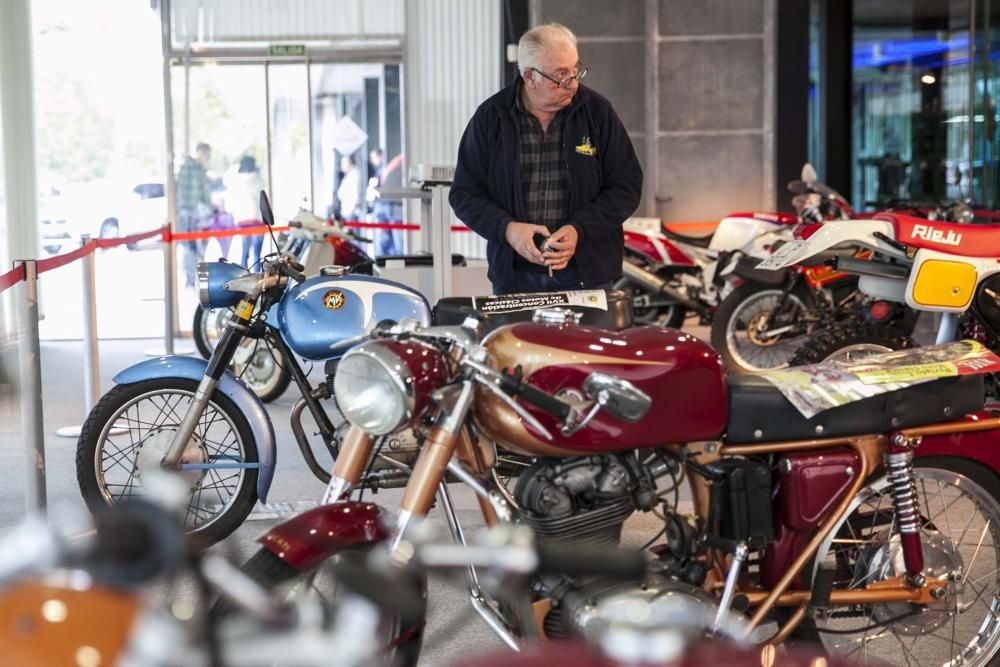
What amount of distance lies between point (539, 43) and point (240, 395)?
137 centimetres

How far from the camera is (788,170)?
10.7 m

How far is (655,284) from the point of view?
27.0 ft

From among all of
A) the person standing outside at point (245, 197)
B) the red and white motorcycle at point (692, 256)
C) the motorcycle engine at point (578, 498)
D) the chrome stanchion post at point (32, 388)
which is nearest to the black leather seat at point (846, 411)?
the motorcycle engine at point (578, 498)

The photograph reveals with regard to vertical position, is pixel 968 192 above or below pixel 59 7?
below

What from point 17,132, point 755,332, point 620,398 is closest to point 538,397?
point 620,398

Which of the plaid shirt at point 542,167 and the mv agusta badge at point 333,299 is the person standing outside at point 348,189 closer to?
the plaid shirt at point 542,167

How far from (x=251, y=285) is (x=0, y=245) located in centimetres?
663

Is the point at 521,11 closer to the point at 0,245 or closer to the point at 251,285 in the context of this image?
the point at 0,245

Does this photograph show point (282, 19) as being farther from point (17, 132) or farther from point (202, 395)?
point (202, 395)

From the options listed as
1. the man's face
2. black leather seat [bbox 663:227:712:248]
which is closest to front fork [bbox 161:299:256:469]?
the man's face

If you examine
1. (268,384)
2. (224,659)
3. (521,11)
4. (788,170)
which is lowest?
(268,384)

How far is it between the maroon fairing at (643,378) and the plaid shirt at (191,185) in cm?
842

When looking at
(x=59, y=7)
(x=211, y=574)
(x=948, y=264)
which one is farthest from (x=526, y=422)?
(x=59, y=7)

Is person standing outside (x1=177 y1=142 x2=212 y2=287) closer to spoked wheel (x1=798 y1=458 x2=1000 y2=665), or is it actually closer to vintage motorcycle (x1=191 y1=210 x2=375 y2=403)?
vintage motorcycle (x1=191 y1=210 x2=375 y2=403)
